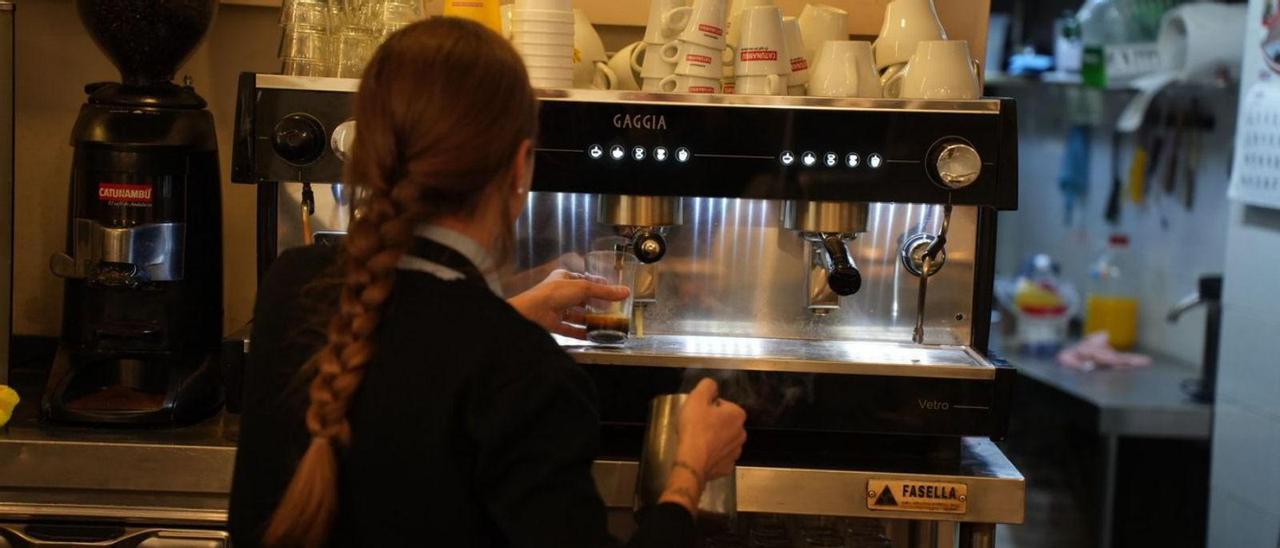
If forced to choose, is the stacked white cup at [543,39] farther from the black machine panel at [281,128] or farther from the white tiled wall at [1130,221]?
the white tiled wall at [1130,221]

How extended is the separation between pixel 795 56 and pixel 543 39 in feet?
1.22

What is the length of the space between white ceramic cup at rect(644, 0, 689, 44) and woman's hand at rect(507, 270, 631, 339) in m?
0.39

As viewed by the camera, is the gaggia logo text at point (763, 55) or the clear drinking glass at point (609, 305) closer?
the clear drinking glass at point (609, 305)

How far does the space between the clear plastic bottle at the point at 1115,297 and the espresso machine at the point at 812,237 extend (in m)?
3.08

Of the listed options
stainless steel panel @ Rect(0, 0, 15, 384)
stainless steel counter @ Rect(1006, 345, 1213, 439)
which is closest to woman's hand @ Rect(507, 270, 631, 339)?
stainless steel panel @ Rect(0, 0, 15, 384)

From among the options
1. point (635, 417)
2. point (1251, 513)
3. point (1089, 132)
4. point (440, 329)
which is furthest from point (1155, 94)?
point (440, 329)

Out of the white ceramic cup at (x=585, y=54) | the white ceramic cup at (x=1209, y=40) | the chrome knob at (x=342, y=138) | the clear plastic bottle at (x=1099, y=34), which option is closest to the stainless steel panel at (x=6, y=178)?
the chrome knob at (x=342, y=138)

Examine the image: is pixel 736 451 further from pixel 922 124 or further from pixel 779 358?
pixel 922 124

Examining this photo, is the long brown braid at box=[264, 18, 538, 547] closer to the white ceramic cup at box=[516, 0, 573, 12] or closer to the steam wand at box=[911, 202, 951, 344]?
the white ceramic cup at box=[516, 0, 573, 12]

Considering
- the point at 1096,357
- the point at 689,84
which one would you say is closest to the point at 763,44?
the point at 689,84

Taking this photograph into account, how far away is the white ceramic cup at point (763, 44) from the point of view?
79.2 inches

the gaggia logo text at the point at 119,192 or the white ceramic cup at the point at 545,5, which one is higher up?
the white ceramic cup at the point at 545,5

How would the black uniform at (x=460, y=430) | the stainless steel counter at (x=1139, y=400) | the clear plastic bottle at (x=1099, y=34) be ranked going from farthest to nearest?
the clear plastic bottle at (x=1099, y=34) → the stainless steel counter at (x=1139, y=400) → the black uniform at (x=460, y=430)

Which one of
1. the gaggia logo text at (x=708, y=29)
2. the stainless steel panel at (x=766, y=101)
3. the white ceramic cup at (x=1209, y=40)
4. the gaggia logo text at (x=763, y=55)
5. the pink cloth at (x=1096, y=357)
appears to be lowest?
the pink cloth at (x=1096, y=357)
